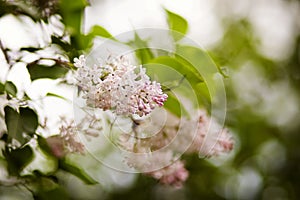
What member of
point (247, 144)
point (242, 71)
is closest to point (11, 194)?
point (247, 144)

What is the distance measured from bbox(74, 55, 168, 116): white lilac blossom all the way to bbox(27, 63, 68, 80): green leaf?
0.08 meters

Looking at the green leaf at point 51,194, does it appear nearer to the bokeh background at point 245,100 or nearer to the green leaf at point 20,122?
the green leaf at point 20,122

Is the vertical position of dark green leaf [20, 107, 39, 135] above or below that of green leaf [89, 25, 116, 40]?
below

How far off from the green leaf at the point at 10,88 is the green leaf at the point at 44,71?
0.02m

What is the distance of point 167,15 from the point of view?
73 cm

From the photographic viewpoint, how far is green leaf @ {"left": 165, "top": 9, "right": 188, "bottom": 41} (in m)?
0.72

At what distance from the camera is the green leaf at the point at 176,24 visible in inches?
28.5

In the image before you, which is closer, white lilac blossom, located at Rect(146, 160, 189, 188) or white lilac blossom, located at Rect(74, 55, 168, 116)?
white lilac blossom, located at Rect(74, 55, 168, 116)

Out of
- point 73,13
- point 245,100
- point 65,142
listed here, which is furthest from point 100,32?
point 245,100

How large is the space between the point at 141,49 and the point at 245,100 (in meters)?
0.92

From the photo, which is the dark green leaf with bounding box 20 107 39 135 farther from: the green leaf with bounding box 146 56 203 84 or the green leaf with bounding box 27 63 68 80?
the green leaf with bounding box 146 56 203 84

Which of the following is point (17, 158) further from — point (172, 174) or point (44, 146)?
point (172, 174)

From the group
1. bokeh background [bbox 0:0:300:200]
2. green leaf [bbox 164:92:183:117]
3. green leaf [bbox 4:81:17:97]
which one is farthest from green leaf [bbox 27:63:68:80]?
bokeh background [bbox 0:0:300:200]

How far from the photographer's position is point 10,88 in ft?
1.93
